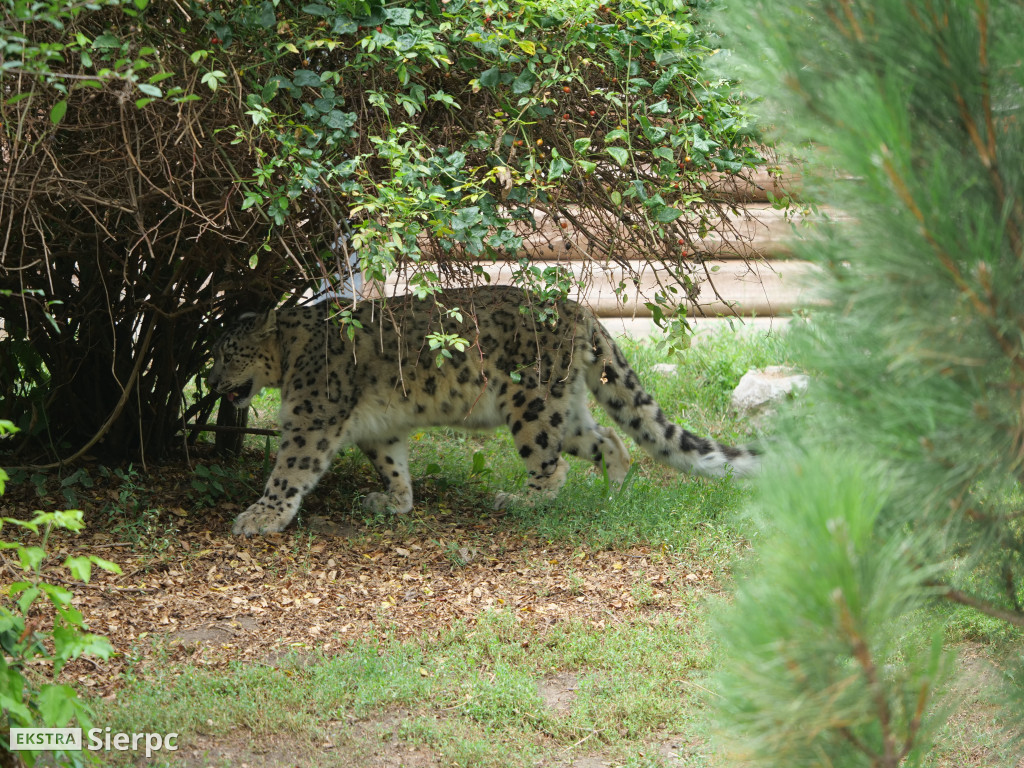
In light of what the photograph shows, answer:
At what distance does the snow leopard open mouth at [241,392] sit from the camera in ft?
21.1

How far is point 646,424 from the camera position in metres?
6.33

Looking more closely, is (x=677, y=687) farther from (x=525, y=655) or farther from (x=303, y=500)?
(x=303, y=500)

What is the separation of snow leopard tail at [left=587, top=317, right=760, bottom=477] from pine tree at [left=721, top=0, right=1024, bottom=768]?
415 centimetres

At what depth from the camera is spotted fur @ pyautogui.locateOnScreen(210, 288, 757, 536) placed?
19.9 feet

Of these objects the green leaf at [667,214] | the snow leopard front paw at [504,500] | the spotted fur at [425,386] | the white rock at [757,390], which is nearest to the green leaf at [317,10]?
the green leaf at [667,214]

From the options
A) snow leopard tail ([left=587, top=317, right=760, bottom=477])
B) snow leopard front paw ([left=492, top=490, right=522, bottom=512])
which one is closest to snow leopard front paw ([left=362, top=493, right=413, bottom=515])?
snow leopard front paw ([left=492, top=490, right=522, bottom=512])

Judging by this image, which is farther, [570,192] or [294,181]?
[570,192]

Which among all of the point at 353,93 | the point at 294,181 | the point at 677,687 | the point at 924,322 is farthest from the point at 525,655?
the point at 924,322

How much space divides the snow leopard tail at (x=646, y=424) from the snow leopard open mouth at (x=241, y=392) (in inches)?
83.5

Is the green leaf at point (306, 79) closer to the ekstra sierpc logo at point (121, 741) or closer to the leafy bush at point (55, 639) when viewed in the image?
the leafy bush at point (55, 639)

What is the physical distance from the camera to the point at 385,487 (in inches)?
255

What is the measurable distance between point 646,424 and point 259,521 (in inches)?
93.2

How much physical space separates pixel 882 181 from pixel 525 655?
3.02 meters

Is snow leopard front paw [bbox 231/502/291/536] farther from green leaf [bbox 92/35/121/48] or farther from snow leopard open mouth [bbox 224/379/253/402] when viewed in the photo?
green leaf [bbox 92/35/121/48]
